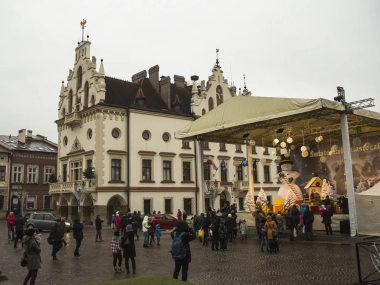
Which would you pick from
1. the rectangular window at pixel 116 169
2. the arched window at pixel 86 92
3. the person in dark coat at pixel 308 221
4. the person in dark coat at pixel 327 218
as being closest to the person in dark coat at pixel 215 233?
the person in dark coat at pixel 308 221

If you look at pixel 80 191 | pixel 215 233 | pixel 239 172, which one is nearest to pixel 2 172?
pixel 80 191

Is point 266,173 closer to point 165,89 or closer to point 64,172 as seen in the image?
point 165,89

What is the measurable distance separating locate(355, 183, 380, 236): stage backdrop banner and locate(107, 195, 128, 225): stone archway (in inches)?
900

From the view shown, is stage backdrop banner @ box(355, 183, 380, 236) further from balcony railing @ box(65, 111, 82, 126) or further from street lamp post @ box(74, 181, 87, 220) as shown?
balcony railing @ box(65, 111, 82, 126)

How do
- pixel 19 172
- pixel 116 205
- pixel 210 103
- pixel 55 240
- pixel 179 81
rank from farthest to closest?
1. pixel 19 172
2. pixel 179 81
3. pixel 210 103
4. pixel 116 205
5. pixel 55 240

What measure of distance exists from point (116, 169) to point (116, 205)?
11.7 ft

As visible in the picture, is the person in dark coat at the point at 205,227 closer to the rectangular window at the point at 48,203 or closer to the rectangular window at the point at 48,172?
the rectangular window at the point at 48,203

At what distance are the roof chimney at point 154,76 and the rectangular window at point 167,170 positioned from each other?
368 inches

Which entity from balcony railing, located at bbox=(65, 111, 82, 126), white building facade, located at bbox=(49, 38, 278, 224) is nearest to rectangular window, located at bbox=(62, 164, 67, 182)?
white building facade, located at bbox=(49, 38, 278, 224)

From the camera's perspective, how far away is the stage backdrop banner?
20391mm

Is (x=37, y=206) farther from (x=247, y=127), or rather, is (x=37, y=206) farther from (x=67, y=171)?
(x=247, y=127)

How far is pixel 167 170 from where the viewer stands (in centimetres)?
4228

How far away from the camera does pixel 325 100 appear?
2077cm

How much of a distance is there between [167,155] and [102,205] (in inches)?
340
